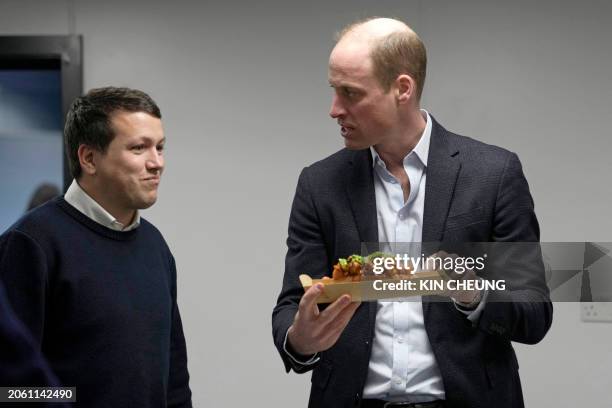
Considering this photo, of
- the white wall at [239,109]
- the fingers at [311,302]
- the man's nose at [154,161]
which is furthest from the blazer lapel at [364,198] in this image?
the white wall at [239,109]

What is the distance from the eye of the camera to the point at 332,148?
11.1 feet

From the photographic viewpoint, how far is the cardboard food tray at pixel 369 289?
1669mm

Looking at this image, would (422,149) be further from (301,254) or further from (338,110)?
(301,254)

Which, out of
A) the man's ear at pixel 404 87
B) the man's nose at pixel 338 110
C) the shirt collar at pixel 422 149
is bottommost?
the shirt collar at pixel 422 149

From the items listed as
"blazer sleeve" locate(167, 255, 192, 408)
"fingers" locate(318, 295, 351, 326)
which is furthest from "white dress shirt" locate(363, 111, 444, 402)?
"blazer sleeve" locate(167, 255, 192, 408)

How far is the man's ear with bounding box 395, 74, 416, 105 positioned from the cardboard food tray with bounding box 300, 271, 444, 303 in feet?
1.33

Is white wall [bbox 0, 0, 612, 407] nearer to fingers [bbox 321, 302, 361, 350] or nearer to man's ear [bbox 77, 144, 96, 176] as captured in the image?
man's ear [bbox 77, 144, 96, 176]

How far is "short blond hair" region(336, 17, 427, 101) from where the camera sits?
1859 mm

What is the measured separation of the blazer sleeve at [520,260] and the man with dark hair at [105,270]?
0.73 meters

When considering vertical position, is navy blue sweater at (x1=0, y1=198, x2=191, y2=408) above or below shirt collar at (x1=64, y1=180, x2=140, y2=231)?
below

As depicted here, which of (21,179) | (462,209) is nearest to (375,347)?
(462,209)

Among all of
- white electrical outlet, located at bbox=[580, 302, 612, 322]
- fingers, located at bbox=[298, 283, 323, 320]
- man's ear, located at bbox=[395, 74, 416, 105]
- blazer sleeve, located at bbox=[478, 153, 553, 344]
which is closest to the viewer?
fingers, located at bbox=[298, 283, 323, 320]

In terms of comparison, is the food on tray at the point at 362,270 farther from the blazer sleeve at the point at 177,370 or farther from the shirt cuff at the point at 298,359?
the blazer sleeve at the point at 177,370

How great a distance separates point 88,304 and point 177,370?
377mm
